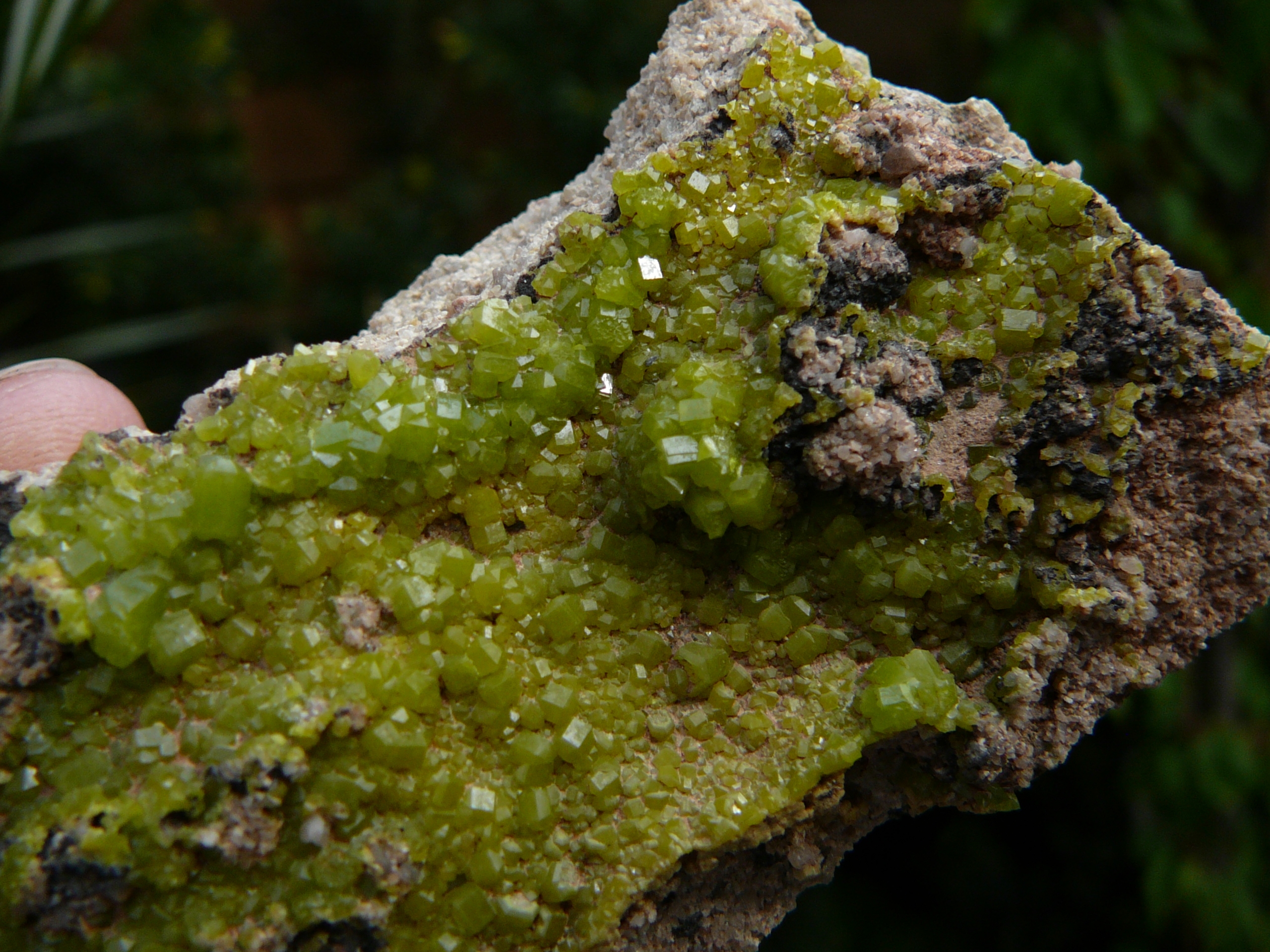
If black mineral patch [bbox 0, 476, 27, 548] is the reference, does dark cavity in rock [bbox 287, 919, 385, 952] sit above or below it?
below

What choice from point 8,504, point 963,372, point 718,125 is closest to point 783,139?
point 718,125

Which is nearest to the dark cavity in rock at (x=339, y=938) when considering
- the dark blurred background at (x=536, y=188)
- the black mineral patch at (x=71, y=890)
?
the black mineral patch at (x=71, y=890)

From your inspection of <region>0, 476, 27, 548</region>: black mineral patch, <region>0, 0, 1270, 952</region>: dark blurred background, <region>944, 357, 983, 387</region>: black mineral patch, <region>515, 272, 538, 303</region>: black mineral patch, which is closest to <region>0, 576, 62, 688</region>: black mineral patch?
<region>0, 476, 27, 548</region>: black mineral patch

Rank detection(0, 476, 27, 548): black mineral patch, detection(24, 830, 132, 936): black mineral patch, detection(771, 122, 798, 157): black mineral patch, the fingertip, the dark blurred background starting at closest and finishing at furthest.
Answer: detection(24, 830, 132, 936): black mineral patch → detection(0, 476, 27, 548): black mineral patch → detection(771, 122, 798, 157): black mineral patch → the fingertip → the dark blurred background

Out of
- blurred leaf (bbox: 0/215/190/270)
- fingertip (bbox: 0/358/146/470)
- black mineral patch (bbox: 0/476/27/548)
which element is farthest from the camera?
blurred leaf (bbox: 0/215/190/270)

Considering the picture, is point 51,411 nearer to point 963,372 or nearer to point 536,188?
point 963,372

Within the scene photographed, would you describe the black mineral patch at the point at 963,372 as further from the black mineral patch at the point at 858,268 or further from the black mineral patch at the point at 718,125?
the black mineral patch at the point at 718,125

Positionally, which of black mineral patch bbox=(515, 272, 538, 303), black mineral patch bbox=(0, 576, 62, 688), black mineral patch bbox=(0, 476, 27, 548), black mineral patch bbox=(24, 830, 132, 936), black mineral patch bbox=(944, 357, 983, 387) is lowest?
black mineral patch bbox=(24, 830, 132, 936)

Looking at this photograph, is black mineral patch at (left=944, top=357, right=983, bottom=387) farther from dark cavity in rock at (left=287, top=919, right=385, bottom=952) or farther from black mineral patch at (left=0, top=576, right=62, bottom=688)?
black mineral patch at (left=0, top=576, right=62, bottom=688)
